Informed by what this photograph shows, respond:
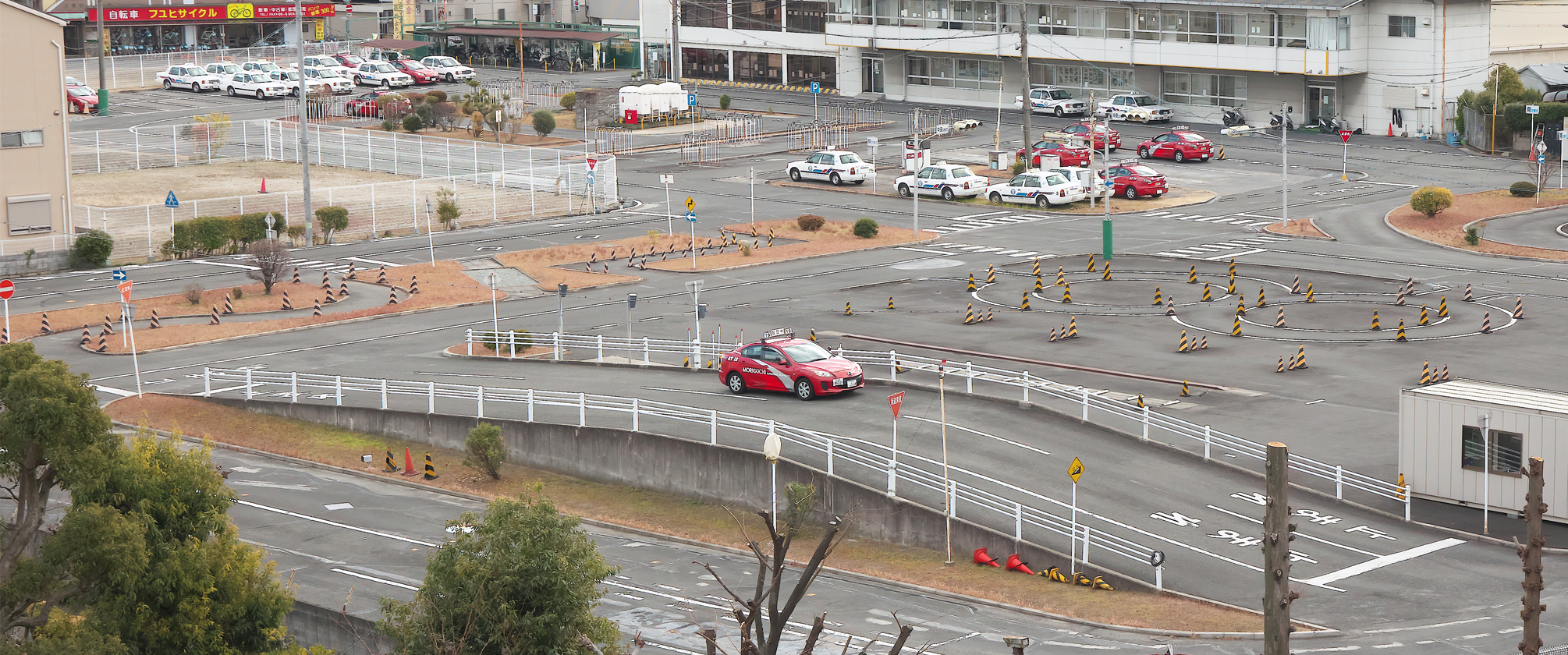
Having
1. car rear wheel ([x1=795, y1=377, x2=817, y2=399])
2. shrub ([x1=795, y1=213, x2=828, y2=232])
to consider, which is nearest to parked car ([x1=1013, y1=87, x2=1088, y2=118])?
shrub ([x1=795, y1=213, x2=828, y2=232])

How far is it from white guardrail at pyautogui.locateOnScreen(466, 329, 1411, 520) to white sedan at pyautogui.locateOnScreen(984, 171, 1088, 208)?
2625cm

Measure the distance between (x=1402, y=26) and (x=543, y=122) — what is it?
42523 mm

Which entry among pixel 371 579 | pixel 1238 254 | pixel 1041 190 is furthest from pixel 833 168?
pixel 371 579

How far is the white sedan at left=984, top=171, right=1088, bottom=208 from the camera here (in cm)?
6347

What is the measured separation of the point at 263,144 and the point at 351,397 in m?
49.7

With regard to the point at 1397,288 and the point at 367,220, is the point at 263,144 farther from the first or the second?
the point at 1397,288

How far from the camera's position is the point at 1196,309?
43.3 meters

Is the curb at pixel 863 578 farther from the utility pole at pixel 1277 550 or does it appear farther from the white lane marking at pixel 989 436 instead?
the utility pole at pixel 1277 550

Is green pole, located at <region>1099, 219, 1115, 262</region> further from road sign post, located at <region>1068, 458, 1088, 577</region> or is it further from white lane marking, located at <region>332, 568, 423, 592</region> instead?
white lane marking, located at <region>332, 568, 423, 592</region>

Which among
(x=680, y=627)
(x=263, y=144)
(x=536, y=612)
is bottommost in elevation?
(x=680, y=627)

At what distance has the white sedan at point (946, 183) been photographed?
6600 centimetres

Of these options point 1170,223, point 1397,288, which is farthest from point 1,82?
point 1397,288

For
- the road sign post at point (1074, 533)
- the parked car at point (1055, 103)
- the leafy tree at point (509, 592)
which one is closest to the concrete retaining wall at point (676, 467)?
the road sign post at point (1074, 533)

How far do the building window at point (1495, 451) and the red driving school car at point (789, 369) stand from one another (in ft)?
38.9
